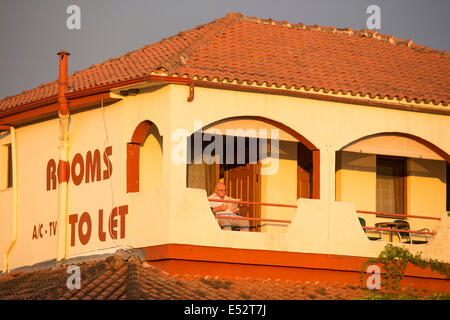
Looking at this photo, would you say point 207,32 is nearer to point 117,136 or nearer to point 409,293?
point 117,136

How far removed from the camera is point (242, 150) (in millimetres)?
26375

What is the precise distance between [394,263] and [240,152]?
4.14m

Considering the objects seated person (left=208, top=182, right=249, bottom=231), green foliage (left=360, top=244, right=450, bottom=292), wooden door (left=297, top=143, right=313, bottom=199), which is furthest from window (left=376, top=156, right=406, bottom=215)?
seated person (left=208, top=182, right=249, bottom=231)

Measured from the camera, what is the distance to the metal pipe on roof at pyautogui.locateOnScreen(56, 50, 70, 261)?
25156 mm

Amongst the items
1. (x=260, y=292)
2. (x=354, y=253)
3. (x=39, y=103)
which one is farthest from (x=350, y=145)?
(x=39, y=103)

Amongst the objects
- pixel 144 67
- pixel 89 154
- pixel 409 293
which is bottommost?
pixel 409 293

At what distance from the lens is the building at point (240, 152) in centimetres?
2320

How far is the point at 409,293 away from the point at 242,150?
15.6 feet

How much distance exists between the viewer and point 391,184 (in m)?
27.9

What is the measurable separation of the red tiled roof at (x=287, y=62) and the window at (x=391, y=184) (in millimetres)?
2235

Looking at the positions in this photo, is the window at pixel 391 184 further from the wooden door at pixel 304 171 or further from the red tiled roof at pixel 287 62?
the red tiled roof at pixel 287 62

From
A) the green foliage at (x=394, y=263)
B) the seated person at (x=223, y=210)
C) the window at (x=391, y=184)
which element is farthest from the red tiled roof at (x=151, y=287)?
the window at (x=391, y=184)

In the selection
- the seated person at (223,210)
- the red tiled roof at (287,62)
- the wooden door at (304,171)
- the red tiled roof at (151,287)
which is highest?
the red tiled roof at (287,62)

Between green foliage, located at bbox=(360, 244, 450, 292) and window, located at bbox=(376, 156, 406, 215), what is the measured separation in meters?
3.16
